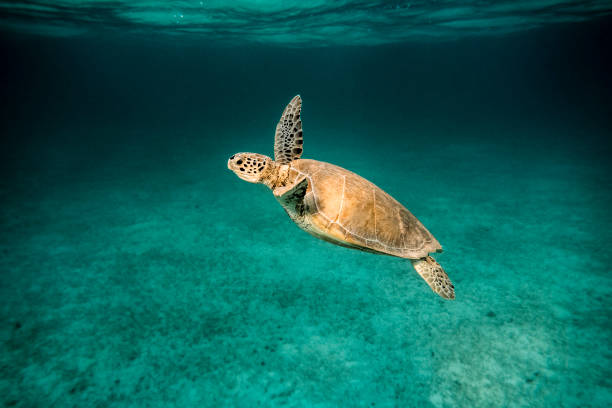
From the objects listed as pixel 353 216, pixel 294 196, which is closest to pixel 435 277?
pixel 353 216

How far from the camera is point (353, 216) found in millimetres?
2350

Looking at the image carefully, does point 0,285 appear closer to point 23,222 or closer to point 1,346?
point 1,346

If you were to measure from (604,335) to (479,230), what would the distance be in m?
2.36

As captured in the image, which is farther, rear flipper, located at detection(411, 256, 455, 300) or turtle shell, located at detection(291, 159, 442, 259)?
rear flipper, located at detection(411, 256, 455, 300)

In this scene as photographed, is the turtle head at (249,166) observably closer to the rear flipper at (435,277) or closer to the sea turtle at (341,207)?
the sea turtle at (341,207)

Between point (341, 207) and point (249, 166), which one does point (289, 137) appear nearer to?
point (249, 166)

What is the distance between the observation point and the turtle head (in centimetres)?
233

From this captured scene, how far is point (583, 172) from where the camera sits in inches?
332

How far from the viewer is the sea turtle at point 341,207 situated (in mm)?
2316

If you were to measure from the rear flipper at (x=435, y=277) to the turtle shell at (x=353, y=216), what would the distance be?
258mm

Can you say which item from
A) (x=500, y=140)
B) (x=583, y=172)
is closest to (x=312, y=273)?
(x=583, y=172)

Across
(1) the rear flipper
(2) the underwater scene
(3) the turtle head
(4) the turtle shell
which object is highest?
(3) the turtle head

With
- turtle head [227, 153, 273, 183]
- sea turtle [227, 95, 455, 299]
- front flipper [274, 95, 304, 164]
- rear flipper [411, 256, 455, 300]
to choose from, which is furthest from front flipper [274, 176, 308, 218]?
rear flipper [411, 256, 455, 300]

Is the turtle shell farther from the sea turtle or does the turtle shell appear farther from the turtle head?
the turtle head
